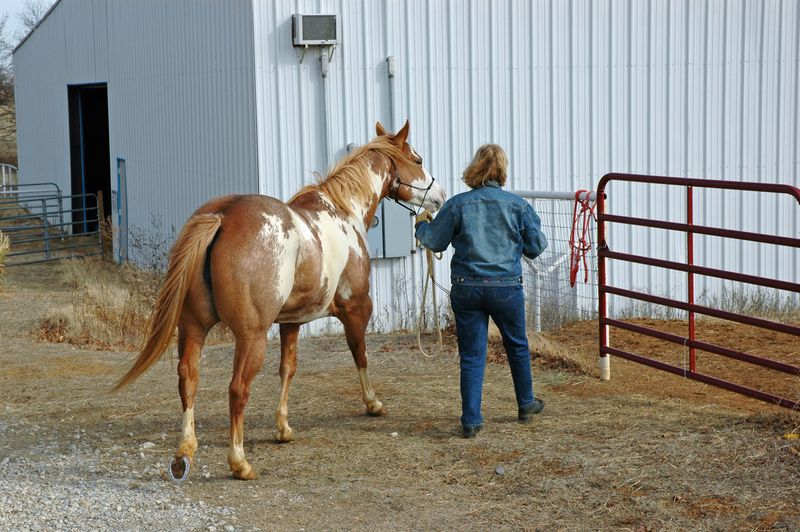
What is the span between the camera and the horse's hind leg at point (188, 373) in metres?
6.06

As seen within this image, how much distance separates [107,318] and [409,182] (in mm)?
5339

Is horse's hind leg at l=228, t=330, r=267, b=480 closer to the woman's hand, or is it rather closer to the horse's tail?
the horse's tail

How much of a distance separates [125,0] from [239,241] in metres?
13.1

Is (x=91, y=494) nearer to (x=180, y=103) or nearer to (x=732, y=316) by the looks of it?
(x=732, y=316)

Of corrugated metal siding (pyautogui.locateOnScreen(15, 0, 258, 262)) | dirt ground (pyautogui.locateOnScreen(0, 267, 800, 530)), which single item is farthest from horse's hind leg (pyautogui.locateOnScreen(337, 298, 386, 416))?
corrugated metal siding (pyautogui.locateOnScreen(15, 0, 258, 262))

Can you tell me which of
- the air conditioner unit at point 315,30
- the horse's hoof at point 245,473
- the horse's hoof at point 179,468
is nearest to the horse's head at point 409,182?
the horse's hoof at point 245,473

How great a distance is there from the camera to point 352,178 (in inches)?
289

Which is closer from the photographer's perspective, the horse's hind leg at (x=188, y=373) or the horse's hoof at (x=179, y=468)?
the horse's hoof at (x=179, y=468)

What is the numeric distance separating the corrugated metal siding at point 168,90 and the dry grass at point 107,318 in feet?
5.26

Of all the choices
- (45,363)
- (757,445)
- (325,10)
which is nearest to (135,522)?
(757,445)

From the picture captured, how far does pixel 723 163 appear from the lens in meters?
13.8

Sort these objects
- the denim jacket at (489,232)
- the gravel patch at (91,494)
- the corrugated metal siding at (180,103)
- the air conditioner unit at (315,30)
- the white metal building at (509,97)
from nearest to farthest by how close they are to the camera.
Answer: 1. the gravel patch at (91,494)
2. the denim jacket at (489,232)
3. the air conditioner unit at (315,30)
4. the white metal building at (509,97)
5. the corrugated metal siding at (180,103)

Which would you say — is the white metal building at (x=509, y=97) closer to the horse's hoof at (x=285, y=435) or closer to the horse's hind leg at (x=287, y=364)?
the horse's hind leg at (x=287, y=364)

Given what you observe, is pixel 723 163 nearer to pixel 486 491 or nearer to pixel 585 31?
pixel 585 31
